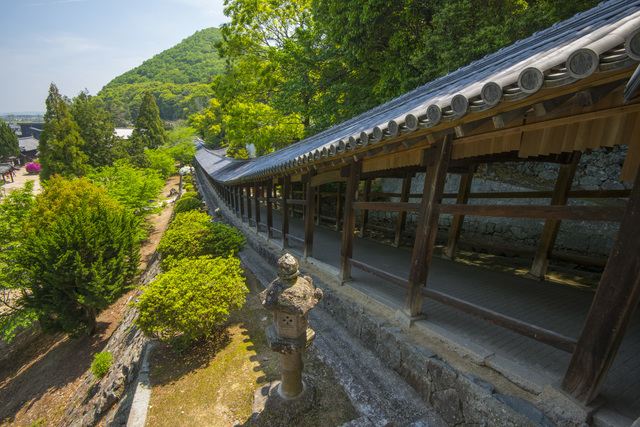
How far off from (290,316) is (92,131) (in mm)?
30397

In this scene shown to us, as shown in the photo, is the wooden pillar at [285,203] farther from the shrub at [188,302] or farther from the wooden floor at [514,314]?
the shrub at [188,302]

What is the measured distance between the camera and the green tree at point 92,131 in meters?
24.2

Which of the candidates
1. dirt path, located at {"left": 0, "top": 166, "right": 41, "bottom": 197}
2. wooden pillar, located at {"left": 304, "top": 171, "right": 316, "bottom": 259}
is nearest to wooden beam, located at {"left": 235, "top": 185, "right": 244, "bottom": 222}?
wooden pillar, located at {"left": 304, "top": 171, "right": 316, "bottom": 259}

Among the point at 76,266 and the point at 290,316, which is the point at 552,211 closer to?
the point at 290,316

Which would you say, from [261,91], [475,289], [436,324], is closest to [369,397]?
[436,324]

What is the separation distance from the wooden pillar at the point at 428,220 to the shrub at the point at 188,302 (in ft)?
10.6

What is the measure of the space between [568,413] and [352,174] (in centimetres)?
407

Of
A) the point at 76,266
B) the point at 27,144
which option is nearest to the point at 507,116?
the point at 76,266

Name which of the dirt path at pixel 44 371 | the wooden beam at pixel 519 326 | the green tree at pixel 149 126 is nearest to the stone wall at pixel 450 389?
the wooden beam at pixel 519 326

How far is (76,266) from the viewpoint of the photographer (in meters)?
8.47

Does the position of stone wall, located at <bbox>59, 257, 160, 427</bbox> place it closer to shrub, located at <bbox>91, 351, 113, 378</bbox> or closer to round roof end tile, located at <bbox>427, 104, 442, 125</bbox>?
shrub, located at <bbox>91, 351, 113, 378</bbox>

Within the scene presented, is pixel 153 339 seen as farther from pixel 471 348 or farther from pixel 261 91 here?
pixel 261 91

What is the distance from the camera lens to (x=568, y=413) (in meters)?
2.45

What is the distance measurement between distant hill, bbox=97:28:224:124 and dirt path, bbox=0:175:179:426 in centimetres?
5510
